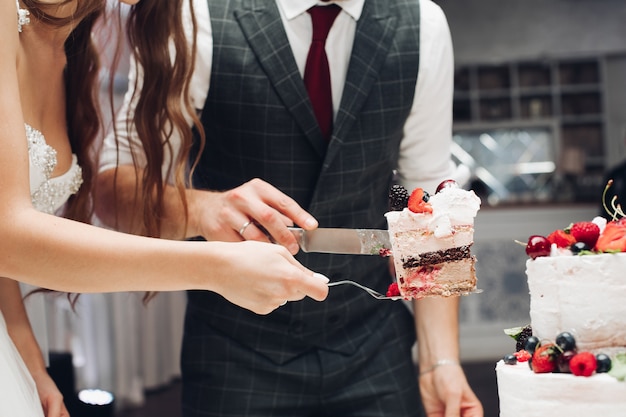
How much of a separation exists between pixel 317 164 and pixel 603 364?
3.12ft

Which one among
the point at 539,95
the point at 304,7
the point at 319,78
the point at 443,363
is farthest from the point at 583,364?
the point at 539,95

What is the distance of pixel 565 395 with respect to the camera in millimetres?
1199

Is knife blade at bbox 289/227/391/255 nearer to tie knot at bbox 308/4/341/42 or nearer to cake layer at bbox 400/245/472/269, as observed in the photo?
cake layer at bbox 400/245/472/269

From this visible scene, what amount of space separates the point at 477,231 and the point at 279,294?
20.3ft

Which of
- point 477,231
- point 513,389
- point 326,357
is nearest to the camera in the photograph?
point 513,389

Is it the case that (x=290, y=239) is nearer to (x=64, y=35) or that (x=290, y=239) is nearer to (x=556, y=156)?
(x=64, y=35)

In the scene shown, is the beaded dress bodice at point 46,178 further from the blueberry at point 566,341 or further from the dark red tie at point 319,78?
the blueberry at point 566,341

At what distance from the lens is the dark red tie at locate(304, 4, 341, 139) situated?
2.02 m

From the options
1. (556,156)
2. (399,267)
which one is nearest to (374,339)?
(399,267)

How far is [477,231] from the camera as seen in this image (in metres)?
7.31

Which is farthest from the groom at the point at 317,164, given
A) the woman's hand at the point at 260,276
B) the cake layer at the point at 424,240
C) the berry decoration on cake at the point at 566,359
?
the berry decoration on cake at the point at 566,359

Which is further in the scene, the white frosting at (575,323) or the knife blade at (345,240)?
the knife blade at (345,240)

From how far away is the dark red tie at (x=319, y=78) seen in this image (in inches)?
79.4

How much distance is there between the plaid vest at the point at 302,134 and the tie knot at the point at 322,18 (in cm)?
8
